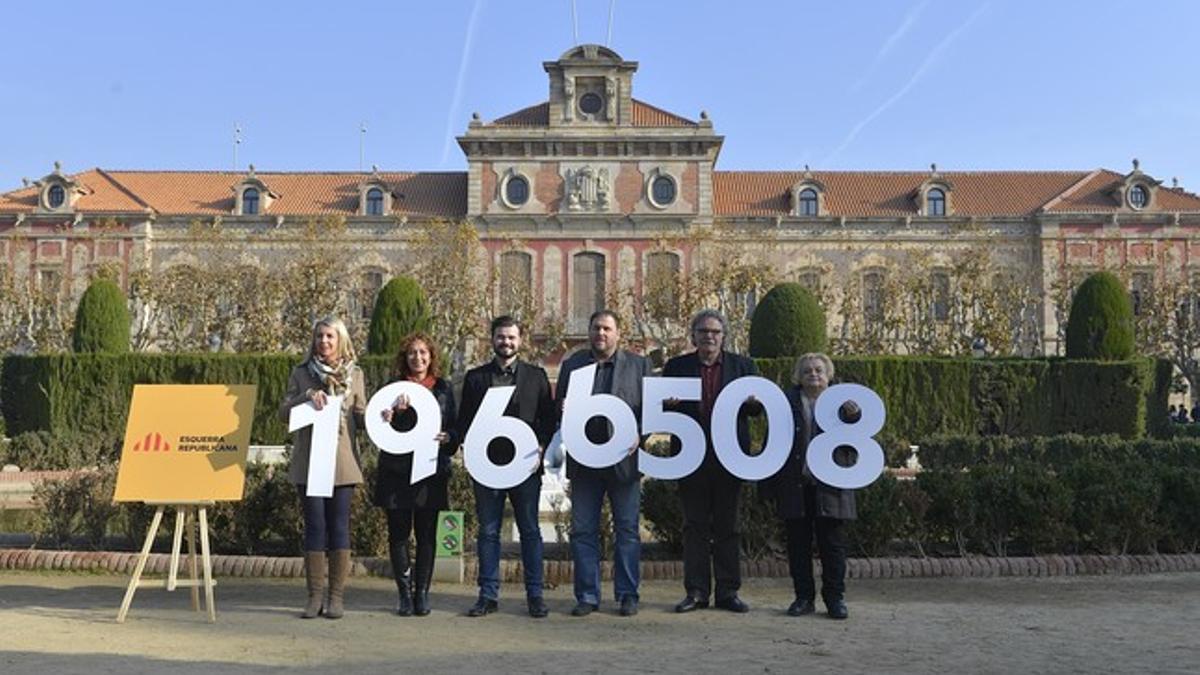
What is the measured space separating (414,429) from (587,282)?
113 ft

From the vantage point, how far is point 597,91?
40844 mm

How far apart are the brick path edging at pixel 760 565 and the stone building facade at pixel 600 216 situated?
1220 inches

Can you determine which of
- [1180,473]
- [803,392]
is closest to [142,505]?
[803,392]

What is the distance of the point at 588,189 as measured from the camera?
40.4 m


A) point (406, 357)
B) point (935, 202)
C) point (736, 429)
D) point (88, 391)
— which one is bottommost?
point (736, 429)

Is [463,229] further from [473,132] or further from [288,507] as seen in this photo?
[288,507]

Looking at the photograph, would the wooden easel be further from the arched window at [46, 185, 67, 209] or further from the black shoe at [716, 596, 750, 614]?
the arched window at [46, 185, 67, 209]

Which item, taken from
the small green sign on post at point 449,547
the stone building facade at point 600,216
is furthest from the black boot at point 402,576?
the stone building facade at point 600,216

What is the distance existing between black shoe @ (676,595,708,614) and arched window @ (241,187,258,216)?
128 ft

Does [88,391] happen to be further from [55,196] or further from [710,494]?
[55,196]

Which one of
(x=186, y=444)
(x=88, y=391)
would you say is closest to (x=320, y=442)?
(x=186, y=444)

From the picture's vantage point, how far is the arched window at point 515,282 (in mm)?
32719

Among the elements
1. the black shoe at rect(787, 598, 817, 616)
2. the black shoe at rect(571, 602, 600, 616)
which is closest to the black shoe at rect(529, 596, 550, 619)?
the black shoe at rect(571, 602, 600, 616)

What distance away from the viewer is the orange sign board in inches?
251
